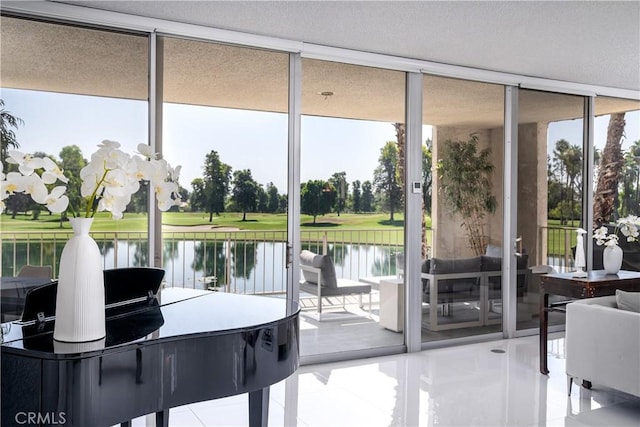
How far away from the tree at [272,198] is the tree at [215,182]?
1.12ft

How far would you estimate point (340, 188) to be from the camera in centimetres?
460

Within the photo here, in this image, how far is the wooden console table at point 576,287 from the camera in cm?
406

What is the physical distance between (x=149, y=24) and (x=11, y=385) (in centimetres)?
284

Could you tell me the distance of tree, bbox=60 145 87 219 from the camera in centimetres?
357

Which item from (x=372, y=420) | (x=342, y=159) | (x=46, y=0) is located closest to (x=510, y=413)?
(x=372, y=420)

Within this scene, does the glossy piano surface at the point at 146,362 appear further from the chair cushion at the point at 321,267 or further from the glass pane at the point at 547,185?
the glass pane at the point at 547,185

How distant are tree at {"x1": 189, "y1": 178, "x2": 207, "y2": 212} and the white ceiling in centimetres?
118

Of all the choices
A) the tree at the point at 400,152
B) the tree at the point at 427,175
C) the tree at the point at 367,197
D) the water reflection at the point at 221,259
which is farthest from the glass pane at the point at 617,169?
the water reflection at the point at 221,259

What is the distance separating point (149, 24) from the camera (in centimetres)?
380

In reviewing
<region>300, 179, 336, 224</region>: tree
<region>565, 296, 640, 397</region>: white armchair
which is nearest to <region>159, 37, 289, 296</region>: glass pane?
<region>300, 179, 336, 224</region>: tree

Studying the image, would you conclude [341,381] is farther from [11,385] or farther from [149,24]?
[149,24]

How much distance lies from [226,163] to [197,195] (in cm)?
34

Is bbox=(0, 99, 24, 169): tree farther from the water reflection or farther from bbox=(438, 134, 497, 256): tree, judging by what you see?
bbox=(438, 134, 497, 256): tree

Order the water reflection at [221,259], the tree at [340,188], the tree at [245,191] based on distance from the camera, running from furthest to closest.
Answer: the tree at [340,188] → the tree at [245,191] → the water reflection at [221,259]
